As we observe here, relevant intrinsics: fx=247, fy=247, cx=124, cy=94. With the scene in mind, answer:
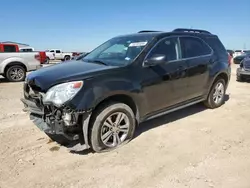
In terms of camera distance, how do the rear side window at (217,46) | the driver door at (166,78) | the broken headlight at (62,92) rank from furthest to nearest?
the rear side window at (217,46), the driver door at (166,78), the broken headlight at (62,92)

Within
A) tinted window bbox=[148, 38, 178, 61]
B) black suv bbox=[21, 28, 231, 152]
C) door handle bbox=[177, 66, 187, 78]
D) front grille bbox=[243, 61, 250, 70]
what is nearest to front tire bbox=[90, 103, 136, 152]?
black suv bbox=[21, 28, 231, 152]

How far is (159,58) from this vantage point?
12.9 feet

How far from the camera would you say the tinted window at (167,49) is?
4281 millimetres

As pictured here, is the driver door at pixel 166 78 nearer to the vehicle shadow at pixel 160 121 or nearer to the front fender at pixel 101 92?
the front fender at pixel 101 92

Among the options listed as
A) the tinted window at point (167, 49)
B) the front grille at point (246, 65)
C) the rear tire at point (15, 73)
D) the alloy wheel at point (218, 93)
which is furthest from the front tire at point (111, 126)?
the rear tire at point (15, 73)

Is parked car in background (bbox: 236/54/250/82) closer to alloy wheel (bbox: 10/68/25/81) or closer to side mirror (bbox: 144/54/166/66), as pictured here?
side mirror (bbox: 144/54/166/66)

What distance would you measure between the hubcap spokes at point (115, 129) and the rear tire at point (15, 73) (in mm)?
8873

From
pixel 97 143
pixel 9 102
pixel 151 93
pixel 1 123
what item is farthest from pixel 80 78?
pixel 9 102

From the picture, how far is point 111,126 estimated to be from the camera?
369cm

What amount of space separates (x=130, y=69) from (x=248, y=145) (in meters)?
2.23

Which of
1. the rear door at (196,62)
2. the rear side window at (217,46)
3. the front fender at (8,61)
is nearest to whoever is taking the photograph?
the rear door at (196,62)

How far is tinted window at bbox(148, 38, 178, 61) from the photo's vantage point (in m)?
4.28

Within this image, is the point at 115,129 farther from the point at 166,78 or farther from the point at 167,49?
the point at 167,49

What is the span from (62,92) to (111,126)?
3.00 ft
